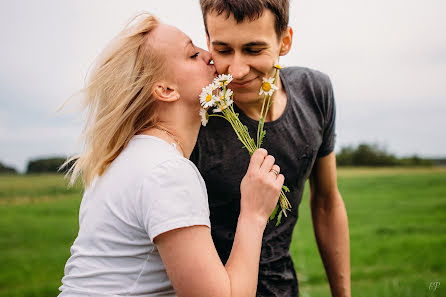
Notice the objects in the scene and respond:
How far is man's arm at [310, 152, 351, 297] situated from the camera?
128 inches

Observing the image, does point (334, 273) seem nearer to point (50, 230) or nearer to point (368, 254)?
point (368, 254)

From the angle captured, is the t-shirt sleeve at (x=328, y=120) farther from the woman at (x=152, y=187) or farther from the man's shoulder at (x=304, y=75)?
the woman at (x=152, y=187)

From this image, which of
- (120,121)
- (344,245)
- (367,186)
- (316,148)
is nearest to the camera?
(120,121)

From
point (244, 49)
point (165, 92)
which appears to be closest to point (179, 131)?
point (165, 92)

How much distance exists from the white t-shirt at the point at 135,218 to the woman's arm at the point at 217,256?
0.23 feet

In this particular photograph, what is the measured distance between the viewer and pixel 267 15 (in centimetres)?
259

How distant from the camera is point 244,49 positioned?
2.54m

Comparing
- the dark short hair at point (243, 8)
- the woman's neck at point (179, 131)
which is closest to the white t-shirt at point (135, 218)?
the woman's neck at point (179, 131)

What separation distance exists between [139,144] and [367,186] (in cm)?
1703

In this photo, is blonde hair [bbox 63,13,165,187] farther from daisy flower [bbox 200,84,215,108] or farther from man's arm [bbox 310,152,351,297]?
man's arm [bbox 310,152,351,297]

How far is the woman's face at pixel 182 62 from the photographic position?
7.53 feet

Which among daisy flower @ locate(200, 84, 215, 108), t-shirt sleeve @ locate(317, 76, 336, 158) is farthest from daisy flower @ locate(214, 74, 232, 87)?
t-shirt sleeve @ locate(317, 76, 336, 158)

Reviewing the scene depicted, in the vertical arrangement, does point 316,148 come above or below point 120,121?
Answer: below

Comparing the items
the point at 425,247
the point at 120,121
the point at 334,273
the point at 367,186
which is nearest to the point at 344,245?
the point at 334,273
